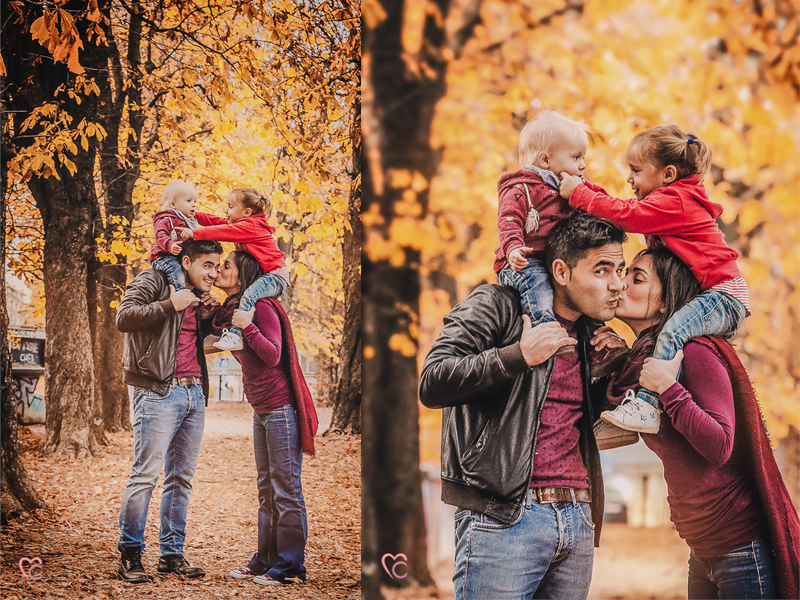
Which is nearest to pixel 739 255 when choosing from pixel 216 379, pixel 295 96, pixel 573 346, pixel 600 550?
pixel 573 346

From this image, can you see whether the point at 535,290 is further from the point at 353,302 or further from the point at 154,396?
the point at 154,396

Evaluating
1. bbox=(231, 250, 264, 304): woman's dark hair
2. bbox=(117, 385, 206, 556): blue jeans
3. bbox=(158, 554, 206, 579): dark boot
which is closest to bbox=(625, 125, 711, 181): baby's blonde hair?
bbox=(231, 250, 264, 304): woman's dark hair

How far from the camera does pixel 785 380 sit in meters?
3.46

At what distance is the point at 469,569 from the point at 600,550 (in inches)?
34.8

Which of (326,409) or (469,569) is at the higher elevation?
(326,409)

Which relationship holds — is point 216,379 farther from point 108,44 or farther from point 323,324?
point 108,44

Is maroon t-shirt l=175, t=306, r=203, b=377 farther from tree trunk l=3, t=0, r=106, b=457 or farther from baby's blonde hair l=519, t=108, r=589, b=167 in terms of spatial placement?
baby's blonde hair l=519, t=108, r=589, b=167

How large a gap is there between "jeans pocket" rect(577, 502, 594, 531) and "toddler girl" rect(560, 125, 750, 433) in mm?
478

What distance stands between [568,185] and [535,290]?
0.60 meters

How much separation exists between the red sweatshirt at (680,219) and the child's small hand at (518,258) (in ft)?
1.26

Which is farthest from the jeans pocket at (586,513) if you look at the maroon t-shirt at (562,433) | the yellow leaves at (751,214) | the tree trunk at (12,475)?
the tree trunk at (12,475)

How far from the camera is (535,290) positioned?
10.5 feet

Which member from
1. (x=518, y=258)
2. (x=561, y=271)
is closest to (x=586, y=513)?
(x=561, y=271)

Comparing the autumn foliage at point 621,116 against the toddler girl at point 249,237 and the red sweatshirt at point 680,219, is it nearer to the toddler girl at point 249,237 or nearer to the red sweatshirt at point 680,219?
the red sweatshirt at point 680,219
